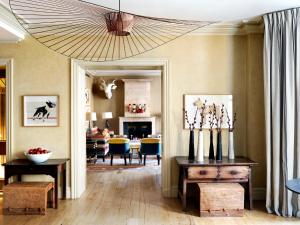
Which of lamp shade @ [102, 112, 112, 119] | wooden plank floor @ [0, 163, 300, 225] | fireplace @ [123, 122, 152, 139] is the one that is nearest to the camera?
wooden plank floor @ [0, 163, 300, 225]

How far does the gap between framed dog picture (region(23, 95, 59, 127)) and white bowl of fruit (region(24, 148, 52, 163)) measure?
0.48 m

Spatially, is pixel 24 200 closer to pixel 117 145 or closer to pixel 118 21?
pixel 118 21

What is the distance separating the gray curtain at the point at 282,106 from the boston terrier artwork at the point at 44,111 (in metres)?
3.24

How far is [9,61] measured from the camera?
485cm

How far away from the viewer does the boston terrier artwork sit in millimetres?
4875

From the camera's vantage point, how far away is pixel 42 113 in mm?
4883

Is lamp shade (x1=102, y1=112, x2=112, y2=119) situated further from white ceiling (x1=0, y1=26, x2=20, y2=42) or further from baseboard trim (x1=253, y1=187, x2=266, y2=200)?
baseboard trim (x1=253, y1=187, x2=266, y2=200)

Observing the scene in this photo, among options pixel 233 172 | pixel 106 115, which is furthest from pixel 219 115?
pixel 106 115

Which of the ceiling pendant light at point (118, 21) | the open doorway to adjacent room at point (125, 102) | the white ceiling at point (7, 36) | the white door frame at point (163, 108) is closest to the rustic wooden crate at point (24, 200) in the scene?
the white door frame at point (163, 108)

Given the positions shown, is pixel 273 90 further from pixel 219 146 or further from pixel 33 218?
pixel 33 218

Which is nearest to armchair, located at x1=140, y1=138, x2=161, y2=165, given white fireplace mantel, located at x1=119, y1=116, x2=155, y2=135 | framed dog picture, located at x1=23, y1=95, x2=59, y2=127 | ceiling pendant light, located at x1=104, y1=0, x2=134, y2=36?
white fireplace mantel, located at x1=119, y1=116, x2=155, y2=135

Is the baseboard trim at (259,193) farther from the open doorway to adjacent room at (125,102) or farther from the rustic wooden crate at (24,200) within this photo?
the open doorway to adjacent room at (125,102)

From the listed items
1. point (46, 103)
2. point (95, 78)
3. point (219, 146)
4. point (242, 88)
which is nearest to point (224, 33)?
point (242, 88)

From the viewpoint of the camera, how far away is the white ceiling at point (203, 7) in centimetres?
376
